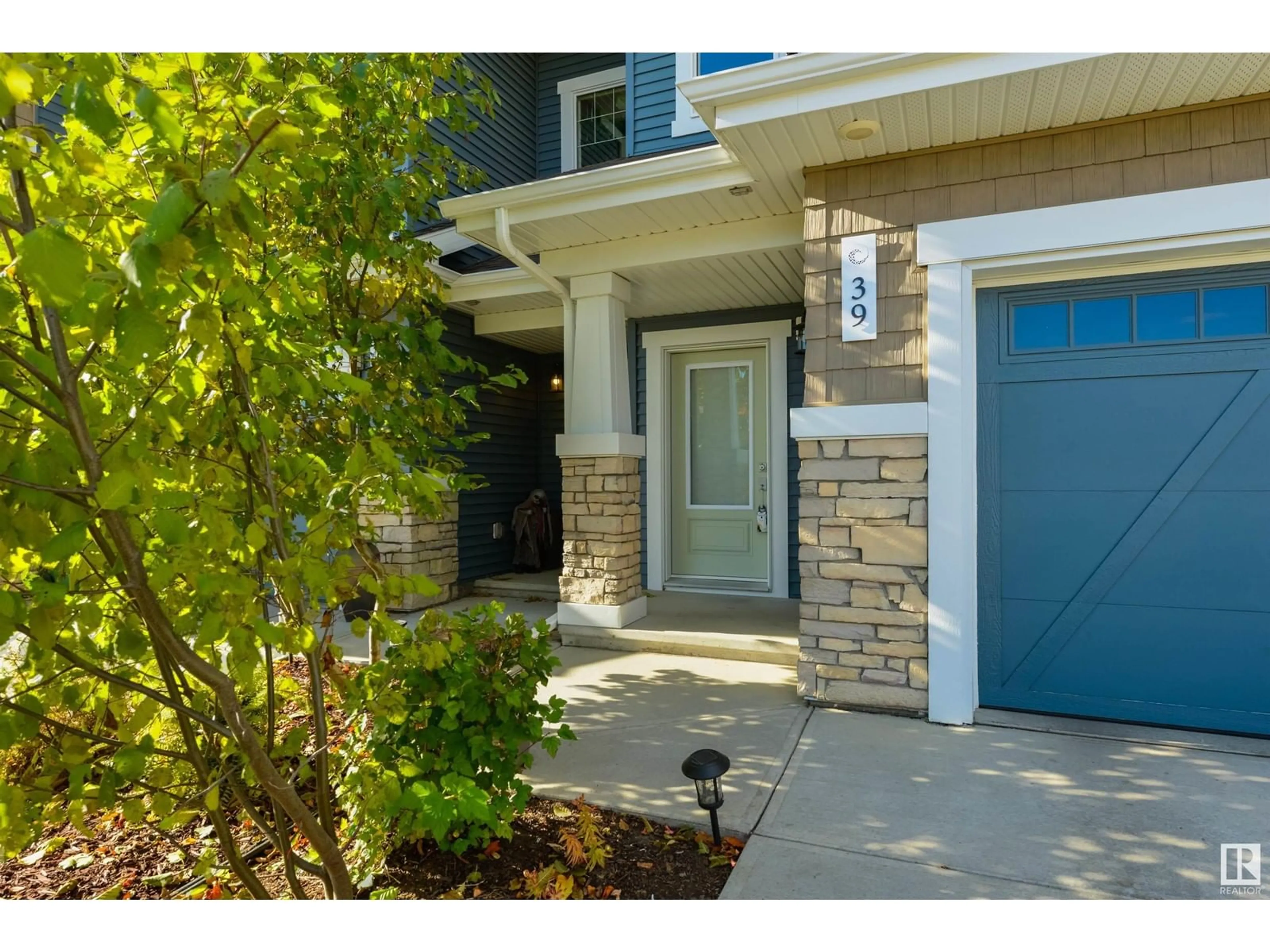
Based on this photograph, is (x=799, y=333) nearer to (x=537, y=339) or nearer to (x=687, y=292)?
(x=687, y=292)

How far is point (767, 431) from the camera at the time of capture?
18.8ft

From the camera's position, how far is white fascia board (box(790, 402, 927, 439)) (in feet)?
10.9

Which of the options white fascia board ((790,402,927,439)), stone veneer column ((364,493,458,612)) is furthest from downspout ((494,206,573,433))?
white fascia board ((790,402,927,439))

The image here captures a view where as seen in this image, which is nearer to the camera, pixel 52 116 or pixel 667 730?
pixel 667 730

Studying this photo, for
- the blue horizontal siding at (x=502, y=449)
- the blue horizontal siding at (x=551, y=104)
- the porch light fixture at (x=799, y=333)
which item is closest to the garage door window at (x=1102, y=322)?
the porch light fixture at (x=799, y=333)

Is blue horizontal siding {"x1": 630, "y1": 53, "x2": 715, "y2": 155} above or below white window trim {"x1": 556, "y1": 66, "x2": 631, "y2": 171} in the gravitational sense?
below

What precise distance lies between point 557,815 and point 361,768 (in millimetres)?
880

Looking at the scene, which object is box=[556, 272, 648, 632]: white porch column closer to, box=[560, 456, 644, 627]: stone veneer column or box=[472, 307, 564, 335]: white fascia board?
box=[560, 456, 644, 627]: stone veneer column

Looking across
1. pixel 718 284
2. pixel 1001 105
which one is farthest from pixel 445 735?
pixel 718 284

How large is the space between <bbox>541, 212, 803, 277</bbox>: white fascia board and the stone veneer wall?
1.35 meters

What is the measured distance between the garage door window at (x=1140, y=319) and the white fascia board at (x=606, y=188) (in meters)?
1.63

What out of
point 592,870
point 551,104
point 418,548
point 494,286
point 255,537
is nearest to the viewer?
point 255,537

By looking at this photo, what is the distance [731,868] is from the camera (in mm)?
2199

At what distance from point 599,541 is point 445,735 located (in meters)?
2.76
